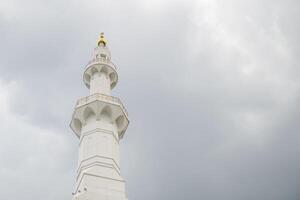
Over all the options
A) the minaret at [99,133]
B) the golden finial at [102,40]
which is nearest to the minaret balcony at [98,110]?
the minaret at [99,133]

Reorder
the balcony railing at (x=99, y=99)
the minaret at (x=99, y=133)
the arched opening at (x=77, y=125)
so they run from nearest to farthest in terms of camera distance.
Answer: the minaret at (x=99, y=133), the balcony railing at (x=99, y=99), the arched opening at (x=77, y=125)

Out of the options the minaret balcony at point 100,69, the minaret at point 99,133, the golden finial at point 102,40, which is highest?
the golden finial at point 102,40

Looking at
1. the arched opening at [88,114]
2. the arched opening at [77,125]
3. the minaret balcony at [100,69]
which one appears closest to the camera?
the arched opening at [88,114]

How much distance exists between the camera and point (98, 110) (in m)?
34.8

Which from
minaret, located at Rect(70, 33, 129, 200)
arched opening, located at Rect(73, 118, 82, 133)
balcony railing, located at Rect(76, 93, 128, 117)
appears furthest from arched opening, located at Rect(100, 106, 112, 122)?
arched opening, located at Rect(73, 118, 82, 133)

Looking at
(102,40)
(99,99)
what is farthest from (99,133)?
(102,40)

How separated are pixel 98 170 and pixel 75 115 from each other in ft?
20.0

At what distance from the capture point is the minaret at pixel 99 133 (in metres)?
30.1

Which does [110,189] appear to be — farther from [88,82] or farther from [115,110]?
[88,82]

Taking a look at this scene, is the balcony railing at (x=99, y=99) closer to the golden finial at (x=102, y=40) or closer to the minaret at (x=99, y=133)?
the minaret at (x=99, y=133)

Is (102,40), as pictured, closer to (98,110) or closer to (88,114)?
(88,114)

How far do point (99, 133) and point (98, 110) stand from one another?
6.59 ft

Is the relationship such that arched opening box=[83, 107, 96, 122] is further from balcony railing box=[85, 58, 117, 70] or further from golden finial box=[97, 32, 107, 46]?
golden finial box=[97, 32, 107, 46]

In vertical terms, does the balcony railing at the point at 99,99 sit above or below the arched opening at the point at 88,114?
above
